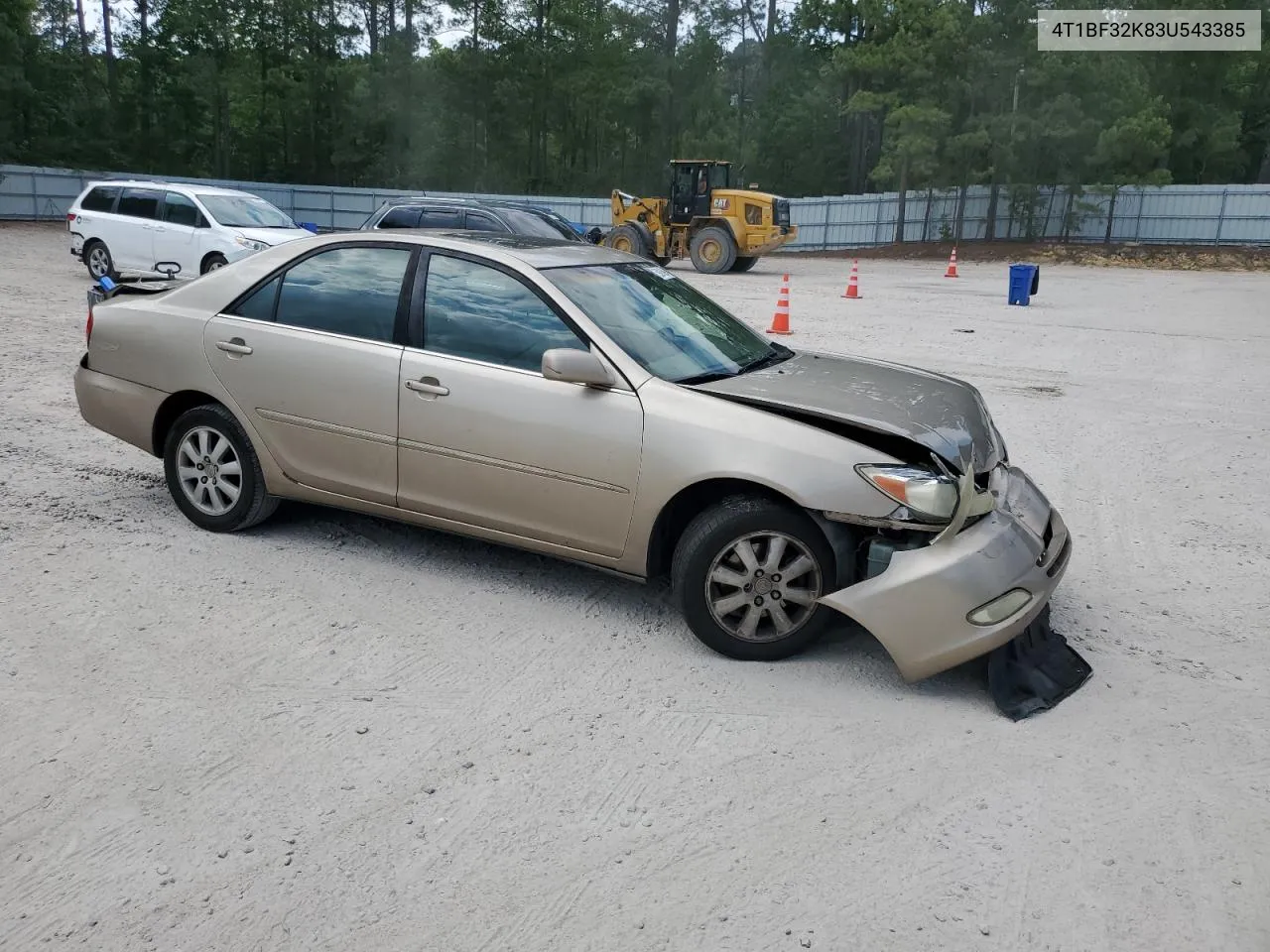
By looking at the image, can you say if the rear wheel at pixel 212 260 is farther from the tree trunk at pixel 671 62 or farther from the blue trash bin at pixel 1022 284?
the tree trunk at pixel 671 62

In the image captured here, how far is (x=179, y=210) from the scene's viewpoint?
52.6 ft

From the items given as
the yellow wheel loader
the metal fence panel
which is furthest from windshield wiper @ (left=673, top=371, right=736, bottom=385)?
the metal fence panel

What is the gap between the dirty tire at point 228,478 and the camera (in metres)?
5.27

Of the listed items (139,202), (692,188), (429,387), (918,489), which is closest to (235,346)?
(429,387)

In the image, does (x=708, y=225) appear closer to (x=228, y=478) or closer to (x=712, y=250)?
(x=712, y=250)

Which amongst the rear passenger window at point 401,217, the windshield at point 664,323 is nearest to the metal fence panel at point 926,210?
the rear passenger window at point 401,217

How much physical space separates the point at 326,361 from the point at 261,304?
59cm

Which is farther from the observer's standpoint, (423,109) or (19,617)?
(423,109)

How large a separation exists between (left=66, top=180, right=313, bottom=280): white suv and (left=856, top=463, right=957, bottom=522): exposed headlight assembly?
43.1 ft

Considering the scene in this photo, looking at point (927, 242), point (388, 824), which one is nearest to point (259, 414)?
point (388, 824)

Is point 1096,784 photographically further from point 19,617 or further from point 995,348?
point 995,348

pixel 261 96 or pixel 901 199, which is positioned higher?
pixel 261 96

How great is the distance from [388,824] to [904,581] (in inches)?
76.6

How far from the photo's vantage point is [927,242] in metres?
41.3
